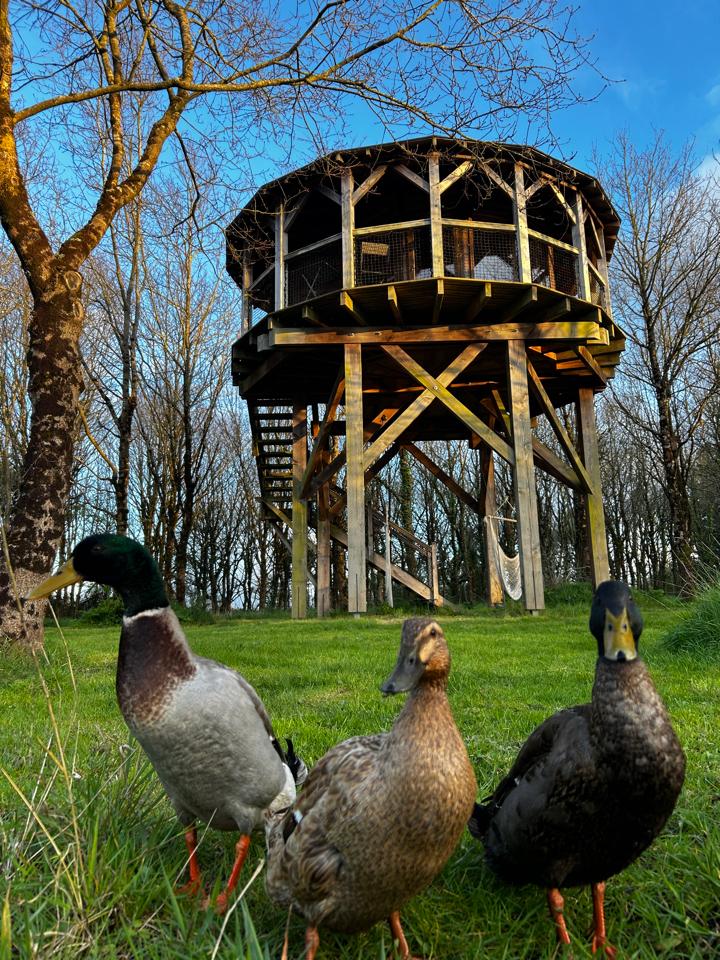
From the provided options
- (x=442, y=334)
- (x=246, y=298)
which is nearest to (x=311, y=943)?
(x=442, y=334)

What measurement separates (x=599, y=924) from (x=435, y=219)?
10107 mm

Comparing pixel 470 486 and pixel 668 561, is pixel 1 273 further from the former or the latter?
pixel 668 561


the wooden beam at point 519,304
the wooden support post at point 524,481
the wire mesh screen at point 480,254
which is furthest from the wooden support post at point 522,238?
the wooden support post at point 524,481

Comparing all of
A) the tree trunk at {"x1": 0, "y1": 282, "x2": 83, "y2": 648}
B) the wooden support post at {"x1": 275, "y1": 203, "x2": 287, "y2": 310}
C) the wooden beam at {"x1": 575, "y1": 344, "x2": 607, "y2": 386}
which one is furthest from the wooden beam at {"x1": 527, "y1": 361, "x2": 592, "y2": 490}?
the tree trunk at {"x1": 0, "y1": 282, "x2": 83, "y2": 648}

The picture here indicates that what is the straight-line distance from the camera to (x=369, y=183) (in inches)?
439

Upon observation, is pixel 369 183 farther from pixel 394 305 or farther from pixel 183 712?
pixel 183 712

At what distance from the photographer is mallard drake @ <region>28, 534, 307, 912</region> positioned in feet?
7.18

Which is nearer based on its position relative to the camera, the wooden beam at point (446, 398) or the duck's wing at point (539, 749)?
the duck's wing at point (539, 749)

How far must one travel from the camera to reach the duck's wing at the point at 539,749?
2.07 m

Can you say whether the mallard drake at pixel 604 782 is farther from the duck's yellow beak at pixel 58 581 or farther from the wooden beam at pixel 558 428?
the wooden beam at pixel 558 428

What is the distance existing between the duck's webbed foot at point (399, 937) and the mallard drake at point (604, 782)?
1.36 feet

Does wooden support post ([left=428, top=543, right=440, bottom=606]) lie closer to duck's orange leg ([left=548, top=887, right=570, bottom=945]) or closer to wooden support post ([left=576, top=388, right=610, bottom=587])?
wooden support post ([left=576, top=388, right=610, bottom=587])

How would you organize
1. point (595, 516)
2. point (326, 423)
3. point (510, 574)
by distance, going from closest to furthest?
point (595, 516) < point (326, 423) < point (510, 574)

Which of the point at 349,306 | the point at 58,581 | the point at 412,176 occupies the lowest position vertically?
the point at 58,581
